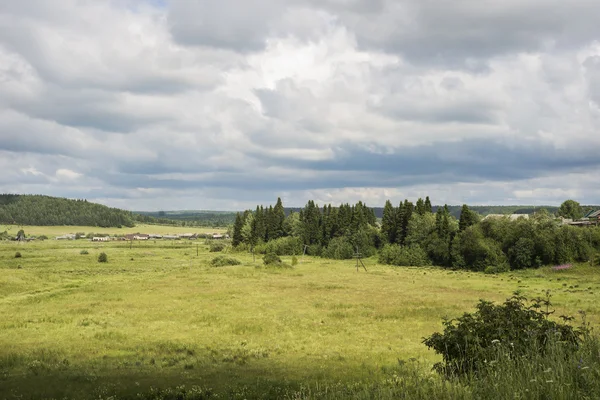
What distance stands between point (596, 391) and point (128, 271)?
8836cm

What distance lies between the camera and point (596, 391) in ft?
21.6

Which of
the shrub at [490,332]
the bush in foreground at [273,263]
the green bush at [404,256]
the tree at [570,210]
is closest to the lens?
the shrub at [490,332]

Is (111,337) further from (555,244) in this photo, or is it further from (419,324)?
(555,244)

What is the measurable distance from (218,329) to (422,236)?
87158 millimetres

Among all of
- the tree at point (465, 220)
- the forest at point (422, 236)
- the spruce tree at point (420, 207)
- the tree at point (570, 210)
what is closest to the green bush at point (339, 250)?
the forest at point (422, 236)

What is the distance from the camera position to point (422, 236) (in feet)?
366

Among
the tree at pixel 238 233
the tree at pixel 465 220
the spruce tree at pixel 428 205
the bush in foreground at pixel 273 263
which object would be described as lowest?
the bush in foreground at pixel 273 263

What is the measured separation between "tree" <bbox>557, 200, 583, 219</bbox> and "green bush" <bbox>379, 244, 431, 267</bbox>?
3551 inches

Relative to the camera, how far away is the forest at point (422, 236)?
287 ft

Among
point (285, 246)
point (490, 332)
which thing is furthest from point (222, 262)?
point (490, 332)

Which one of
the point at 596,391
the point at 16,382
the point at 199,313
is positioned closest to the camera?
the point at 596,391

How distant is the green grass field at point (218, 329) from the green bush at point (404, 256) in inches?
1597

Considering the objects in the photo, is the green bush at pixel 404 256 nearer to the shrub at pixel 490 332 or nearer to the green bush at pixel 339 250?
the green bush at pixel 339 250

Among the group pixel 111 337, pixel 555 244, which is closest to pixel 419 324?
pixel 111 337
